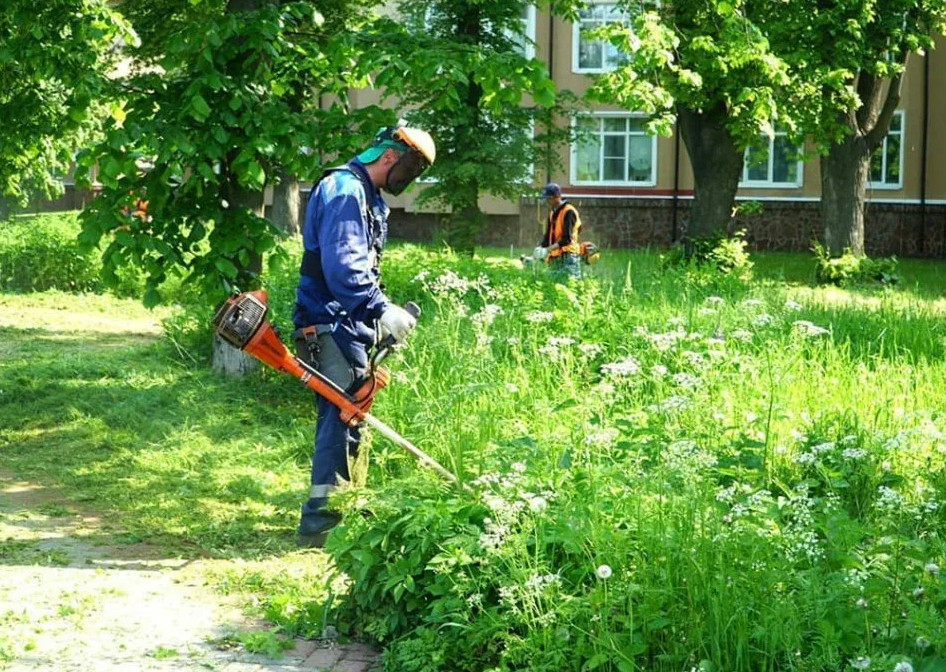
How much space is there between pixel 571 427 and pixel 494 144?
63.1 ft

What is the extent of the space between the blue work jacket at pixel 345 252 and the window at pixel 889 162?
109 ft

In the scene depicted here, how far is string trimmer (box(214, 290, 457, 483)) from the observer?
7266mm

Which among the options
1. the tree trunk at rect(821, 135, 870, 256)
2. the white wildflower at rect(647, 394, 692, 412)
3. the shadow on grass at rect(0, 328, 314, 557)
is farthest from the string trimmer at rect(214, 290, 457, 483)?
the tree trunk at rect(821, 135, 870, 256)

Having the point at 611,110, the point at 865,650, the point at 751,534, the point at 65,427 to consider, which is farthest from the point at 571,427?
the point at 611,110

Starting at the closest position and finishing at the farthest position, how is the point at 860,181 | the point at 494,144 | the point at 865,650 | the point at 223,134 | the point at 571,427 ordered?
the point at 865,650, the point at 571,427, the point at 223,134, the point at 494,144, the point at 860,181

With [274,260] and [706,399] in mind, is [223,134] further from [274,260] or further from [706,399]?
[706,399]

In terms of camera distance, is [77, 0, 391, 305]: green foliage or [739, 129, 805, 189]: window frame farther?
[739, 129, 805, 189]: window frame

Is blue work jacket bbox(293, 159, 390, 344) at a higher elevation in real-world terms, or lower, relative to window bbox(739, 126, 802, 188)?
lower

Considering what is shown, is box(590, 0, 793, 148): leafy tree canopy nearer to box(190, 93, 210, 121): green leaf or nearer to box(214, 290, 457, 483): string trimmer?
box(190, 93, 210, 121): green leaf

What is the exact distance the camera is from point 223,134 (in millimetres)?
10344

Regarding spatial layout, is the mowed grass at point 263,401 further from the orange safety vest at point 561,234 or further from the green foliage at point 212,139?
the orange safety vest at point 561,234

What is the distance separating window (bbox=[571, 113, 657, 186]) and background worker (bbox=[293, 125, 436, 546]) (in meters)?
32.7

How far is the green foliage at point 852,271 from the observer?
88.4 feet

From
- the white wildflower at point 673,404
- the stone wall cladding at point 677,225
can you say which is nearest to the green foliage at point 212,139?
the white wildflower at point 673,404
